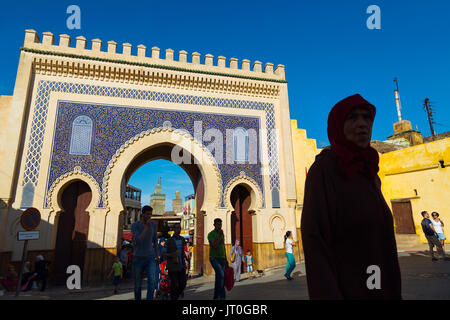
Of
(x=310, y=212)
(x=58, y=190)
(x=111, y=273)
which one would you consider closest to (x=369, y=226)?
(x=310, y=212)

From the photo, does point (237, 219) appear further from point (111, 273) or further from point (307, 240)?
point (307, 240)

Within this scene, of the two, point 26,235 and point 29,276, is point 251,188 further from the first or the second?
point 29,276

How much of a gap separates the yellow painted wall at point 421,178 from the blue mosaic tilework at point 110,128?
7999 mm

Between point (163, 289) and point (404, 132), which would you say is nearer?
point (163, 289)

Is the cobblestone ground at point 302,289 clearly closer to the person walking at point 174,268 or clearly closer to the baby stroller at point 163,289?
the baby stroller at point 163,289

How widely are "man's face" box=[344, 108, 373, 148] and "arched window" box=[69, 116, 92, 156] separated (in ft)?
26.4

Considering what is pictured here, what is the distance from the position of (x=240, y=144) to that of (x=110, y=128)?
4286 millimetres

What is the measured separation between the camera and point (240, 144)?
9094 mm

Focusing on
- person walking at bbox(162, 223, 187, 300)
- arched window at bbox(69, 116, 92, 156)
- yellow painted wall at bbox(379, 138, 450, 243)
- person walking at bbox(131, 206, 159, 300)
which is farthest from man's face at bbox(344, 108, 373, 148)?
yellow painted wall at bbox(379, 138, 450, 243)

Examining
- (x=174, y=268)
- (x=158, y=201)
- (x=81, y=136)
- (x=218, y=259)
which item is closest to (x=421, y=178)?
(x=218, y=259)

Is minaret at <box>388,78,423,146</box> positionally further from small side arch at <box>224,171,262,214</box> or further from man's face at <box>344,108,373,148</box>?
man's face at <box>344,108,373,148</box>

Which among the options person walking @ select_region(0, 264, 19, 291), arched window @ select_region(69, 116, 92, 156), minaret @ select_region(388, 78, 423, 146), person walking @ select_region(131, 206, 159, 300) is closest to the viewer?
person walking @ select_region(131, 206, 159, 300)

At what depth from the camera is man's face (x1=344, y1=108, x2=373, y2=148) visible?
1238mm

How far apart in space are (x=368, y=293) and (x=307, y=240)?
1.11 ft
